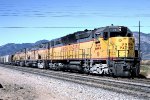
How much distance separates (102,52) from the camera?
2625 centimetres

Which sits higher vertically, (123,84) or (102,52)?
(102,52)

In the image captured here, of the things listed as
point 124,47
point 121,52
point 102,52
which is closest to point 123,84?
point 121,52

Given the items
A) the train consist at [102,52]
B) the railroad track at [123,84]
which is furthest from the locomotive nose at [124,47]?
the railroad track at [123,84]

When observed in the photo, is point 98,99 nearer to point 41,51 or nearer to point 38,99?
point 38,99

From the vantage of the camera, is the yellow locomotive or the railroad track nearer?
the railroad track

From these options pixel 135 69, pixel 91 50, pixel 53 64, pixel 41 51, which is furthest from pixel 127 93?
pixel 41 51

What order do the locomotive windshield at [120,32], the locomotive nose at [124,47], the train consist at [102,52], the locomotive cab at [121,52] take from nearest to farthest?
the locomotive cab at [121,52]
the train consist at [102,52]
the locomotive nose at [124,47]
the locomotive windshield at [120,32]

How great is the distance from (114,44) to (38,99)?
12494 millimetres

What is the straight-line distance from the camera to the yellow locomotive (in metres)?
24.6

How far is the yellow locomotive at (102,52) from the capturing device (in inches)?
969

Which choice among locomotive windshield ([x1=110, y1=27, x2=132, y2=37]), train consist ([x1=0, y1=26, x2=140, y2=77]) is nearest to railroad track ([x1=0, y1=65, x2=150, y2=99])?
train consist ([x1=0, y1=26, x2=140, y2=77])

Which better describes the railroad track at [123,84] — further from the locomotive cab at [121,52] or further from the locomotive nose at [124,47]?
the locomotive nose at [124,47]

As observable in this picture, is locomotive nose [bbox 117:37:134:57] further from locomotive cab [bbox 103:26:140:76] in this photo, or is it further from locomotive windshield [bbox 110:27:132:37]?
locomotive windshield [bbox 110:27:132:37]

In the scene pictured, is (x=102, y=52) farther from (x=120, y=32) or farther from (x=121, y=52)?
(x=120, y=32)
